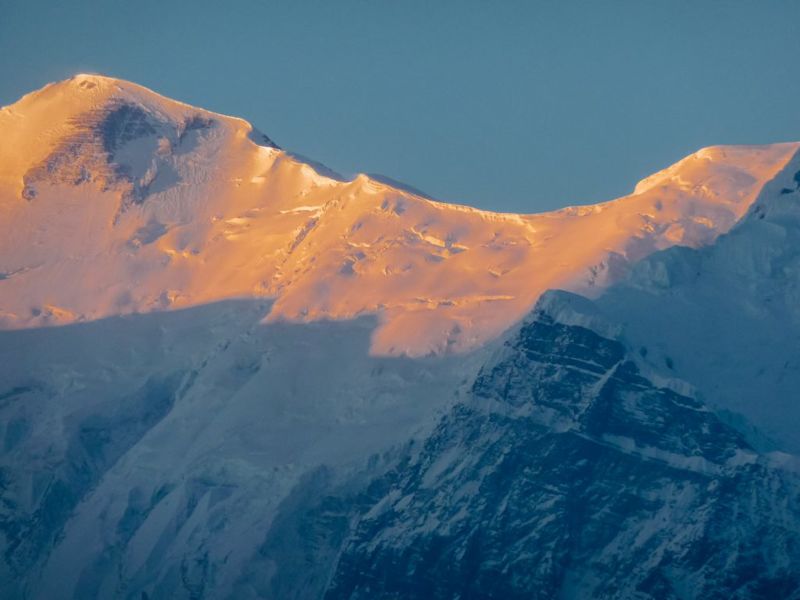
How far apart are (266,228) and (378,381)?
95.3 feet

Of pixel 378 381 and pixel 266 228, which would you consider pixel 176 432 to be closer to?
pixel 378 381

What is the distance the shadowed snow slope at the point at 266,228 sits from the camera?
152750 mm

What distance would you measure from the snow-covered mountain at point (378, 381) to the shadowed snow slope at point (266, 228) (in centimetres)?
29

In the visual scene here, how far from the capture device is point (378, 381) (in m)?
145

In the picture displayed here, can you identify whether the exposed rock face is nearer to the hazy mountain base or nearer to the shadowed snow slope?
the hazy mountain base

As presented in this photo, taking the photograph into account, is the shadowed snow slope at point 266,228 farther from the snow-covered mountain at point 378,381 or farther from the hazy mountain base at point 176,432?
the hazy mountain base at point 176,432

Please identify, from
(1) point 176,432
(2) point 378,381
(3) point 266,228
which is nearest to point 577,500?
(2) point 378,381

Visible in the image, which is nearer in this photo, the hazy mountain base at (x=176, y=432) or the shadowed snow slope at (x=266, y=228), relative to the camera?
the hazy mountain base at (x=176, y=432)

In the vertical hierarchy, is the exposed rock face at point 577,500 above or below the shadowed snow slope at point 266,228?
below

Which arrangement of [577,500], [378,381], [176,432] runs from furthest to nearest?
[176,432] → [378,381] → [577,500]

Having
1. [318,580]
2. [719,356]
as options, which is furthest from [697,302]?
[318,580]

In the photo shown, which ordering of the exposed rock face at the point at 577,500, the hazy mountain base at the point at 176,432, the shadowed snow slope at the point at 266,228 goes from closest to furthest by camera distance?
the exposed rock face at the point at 577,500, the hazy mountain base at the point at 176,432, the shadowed snow slope at the point at 266,228

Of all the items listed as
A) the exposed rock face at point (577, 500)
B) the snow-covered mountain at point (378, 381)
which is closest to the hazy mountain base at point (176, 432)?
the snow-covered mountain at point (378, 381)

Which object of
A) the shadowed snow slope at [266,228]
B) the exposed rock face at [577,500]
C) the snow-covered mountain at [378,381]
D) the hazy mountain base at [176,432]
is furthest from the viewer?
the shadowed snow slope at [266,228]
